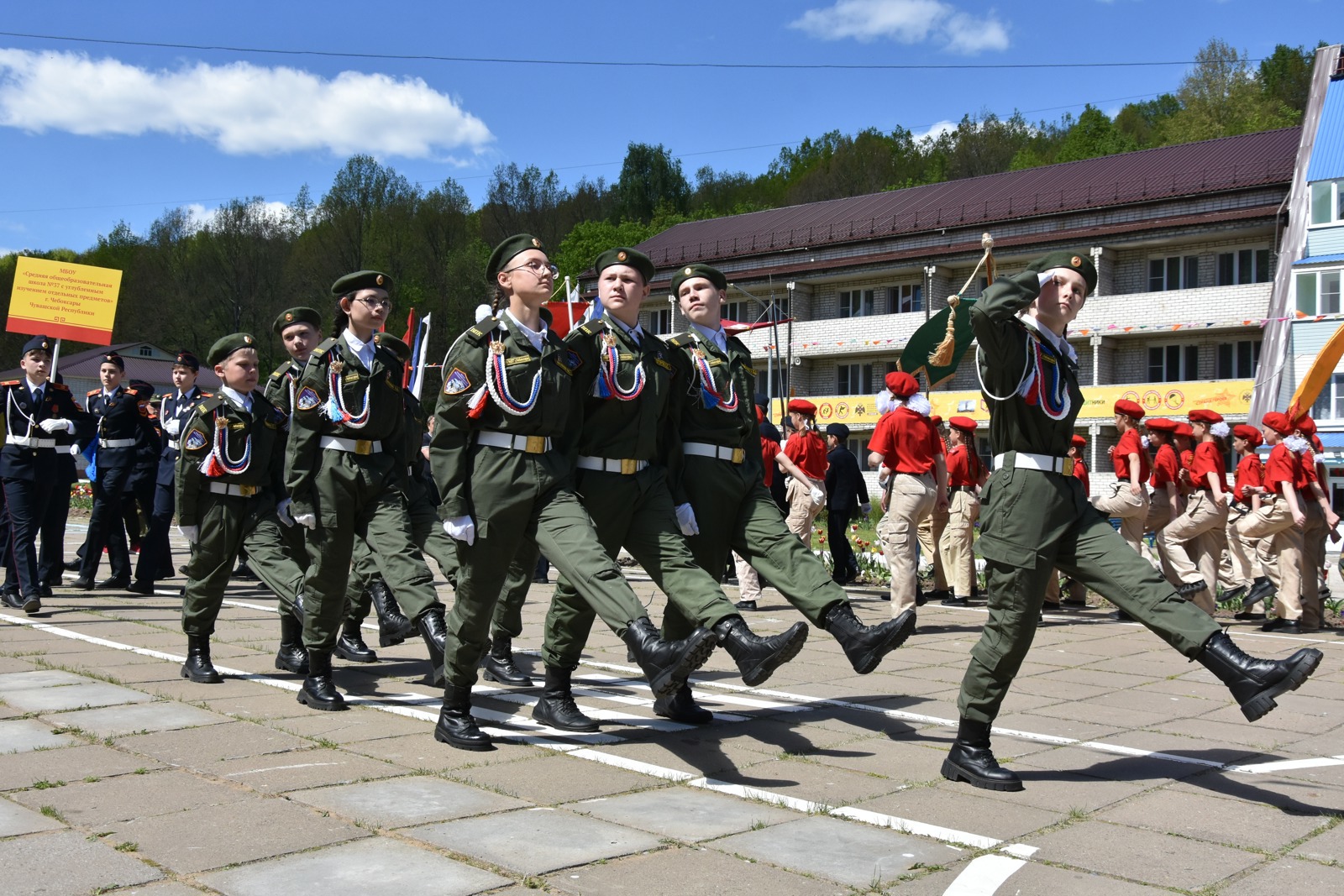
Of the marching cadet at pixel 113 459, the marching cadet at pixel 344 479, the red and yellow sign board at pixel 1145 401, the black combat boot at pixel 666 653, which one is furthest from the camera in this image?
the red and yellow sign board at pixel 1145 401

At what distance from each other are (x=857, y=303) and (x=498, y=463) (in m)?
44.3

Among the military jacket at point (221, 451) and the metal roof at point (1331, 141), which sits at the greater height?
the metal roof at point (1331, 141)

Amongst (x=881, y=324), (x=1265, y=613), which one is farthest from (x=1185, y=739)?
(x=881, y=324)

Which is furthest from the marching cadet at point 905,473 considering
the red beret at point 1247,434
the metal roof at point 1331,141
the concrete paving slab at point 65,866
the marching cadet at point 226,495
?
the metal roof at point 1331,141

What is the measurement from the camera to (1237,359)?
39.9 metres

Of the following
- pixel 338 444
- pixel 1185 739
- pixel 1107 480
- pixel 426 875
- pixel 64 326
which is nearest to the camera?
pixel 426 875

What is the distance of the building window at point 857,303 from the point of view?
1906 inches

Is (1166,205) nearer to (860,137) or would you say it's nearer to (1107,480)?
(1107,480)

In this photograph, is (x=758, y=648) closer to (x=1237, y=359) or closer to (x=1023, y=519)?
(x=1023, y=519)

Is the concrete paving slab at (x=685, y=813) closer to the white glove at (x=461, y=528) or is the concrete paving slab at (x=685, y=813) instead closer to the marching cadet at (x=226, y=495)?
the white glove at (x=461, y=528)

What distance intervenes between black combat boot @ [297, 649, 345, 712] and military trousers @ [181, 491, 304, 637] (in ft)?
2.84

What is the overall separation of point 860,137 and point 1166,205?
46.5 metres

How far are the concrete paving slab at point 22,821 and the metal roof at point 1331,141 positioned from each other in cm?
3981

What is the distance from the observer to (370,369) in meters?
6.89
